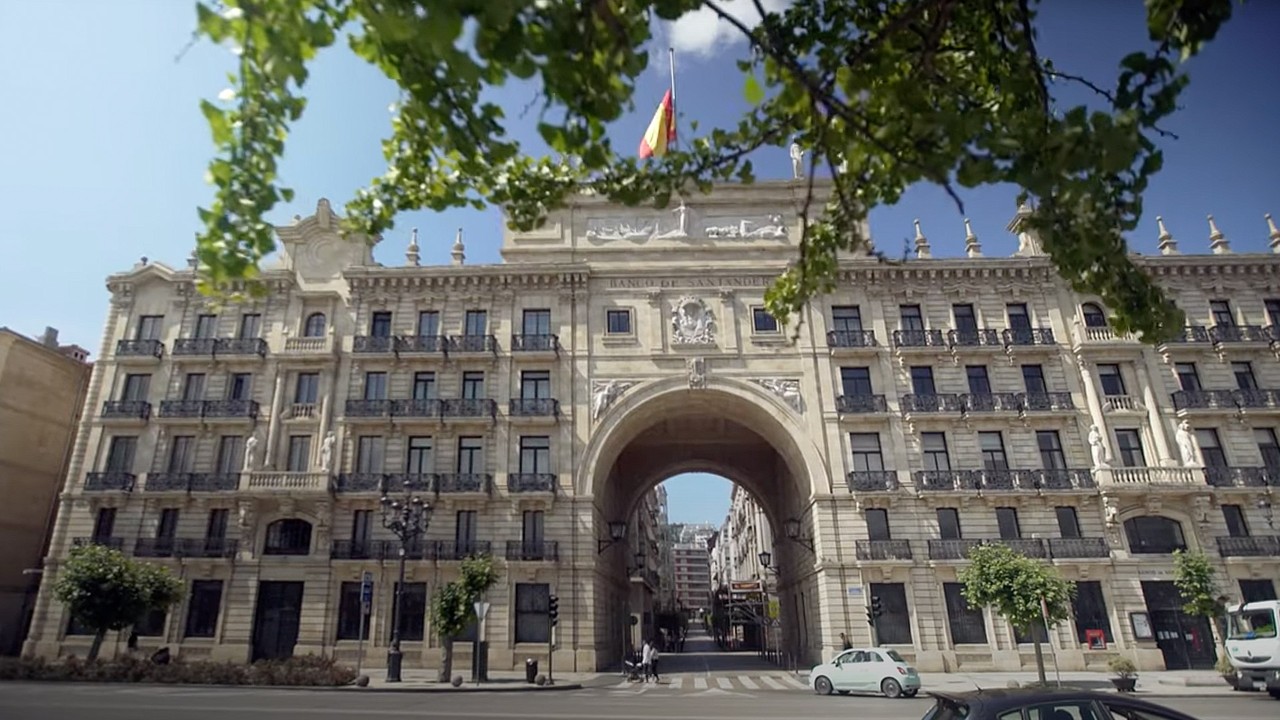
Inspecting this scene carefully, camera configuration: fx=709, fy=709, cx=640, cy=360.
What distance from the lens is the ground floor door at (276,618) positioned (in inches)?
1157

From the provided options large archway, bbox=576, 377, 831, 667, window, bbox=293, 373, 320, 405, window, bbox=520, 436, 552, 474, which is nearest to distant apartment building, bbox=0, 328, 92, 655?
window, bbox=293, 373, 320, 405

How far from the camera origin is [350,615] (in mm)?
29562

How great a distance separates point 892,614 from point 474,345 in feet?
70.3

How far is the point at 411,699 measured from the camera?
18859mm

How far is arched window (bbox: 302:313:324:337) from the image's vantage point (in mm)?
33812

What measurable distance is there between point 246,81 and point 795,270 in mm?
5260

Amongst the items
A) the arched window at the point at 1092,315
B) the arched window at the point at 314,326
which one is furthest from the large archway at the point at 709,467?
the arched window at the point at 314,326

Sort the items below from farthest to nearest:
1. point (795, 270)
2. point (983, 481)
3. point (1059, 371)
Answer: point (1059, 371), point (983, 481), point (795, 270)

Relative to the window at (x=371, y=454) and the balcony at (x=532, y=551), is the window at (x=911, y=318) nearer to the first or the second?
the balcony at (x=532, y=551)

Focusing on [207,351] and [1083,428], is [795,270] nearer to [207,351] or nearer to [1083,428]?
[1083,428]

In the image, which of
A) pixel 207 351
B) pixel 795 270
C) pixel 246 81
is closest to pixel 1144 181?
pixel 795 270

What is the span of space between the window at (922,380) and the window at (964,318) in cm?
263

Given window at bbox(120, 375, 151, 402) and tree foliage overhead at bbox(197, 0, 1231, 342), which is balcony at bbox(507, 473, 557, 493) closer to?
window at bbox(120, 375, 151, 402)

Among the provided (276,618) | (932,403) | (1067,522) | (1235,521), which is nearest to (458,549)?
(276,618)
